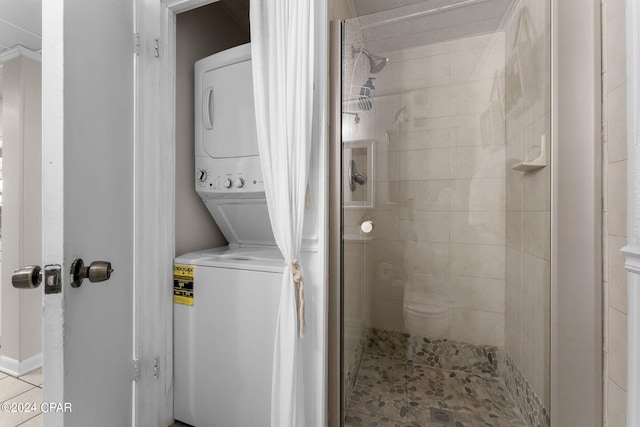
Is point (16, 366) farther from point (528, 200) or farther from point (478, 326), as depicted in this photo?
point (528, 200)

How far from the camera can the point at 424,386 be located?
1480mm

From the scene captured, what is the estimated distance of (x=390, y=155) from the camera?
1486mm

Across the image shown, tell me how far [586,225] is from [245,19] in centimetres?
242

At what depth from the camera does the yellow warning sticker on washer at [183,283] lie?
4.59 ft

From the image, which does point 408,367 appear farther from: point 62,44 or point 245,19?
point 245,19

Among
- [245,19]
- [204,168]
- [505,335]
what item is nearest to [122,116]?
[204,168]

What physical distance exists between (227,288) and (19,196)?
1980 millimetres

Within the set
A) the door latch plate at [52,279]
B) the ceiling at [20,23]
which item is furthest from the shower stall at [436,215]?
A: the ceiling at [20,23]

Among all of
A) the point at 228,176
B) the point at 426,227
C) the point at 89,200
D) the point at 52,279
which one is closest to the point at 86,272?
the point at 52,279

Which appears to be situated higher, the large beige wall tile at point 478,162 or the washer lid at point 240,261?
the large beige wall tile at point 478,162

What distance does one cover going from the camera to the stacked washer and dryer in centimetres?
126

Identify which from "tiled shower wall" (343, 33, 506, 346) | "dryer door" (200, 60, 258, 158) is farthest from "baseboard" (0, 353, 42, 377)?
"tiled shower wall" (343, 33, 506, 346)

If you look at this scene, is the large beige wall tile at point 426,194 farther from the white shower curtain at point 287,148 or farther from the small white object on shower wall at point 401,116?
the white shower curtain at point 287,148

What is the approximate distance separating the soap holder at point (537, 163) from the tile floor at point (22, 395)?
9.46 ft
